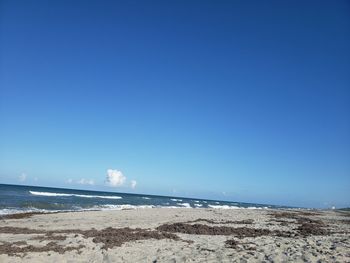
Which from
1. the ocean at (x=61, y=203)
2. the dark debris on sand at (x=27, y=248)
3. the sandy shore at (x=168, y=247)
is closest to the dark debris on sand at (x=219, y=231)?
the sandy shore at (x=168, y=247)

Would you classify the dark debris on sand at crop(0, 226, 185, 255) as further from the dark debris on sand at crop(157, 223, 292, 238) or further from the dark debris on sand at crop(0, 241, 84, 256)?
the dark debris on sand at crop(157, 223, 292, 238)

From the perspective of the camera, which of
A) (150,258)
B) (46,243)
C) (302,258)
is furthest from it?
(46,243)

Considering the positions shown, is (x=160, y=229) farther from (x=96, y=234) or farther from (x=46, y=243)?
(x=46, y=243)

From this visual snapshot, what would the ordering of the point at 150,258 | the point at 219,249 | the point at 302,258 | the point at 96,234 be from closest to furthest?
the point at 302,258 → the point at 150,258 → the point at 219,249 → the point at 96,234

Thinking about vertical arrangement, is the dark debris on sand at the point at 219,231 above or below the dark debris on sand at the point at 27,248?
above

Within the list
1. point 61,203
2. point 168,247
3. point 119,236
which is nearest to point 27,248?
point 119,236

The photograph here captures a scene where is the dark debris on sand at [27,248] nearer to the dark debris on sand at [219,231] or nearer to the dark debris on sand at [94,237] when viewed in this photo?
the dark debris on sand at [94,237]

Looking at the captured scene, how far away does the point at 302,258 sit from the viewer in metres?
9.92

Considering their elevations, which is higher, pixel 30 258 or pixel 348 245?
pixel 348 245

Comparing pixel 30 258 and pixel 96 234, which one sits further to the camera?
pixel 96 234

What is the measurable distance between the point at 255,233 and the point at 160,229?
13.7 ft

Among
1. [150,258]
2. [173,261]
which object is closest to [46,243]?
[150,258]

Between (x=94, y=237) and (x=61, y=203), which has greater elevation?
(x=61, y=203)

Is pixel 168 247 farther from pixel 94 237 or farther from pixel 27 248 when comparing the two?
pixel 27 248
